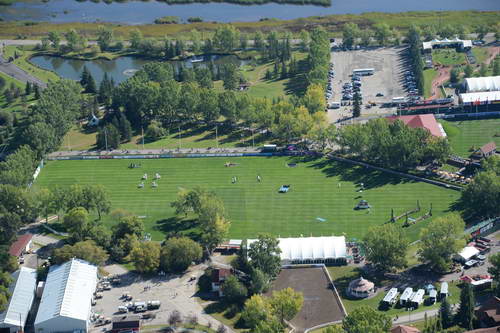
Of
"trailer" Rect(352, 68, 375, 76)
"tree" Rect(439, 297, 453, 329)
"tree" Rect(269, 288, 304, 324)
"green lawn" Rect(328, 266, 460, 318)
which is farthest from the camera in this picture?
"trailer" Rect(352, 68, 375, 76)

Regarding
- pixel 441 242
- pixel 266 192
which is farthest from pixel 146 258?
pixel 441 242

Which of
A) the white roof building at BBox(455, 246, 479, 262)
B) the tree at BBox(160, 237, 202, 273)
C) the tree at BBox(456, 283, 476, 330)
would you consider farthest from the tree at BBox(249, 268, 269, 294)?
the white roof building at BBox(455, 246, 479, 262)

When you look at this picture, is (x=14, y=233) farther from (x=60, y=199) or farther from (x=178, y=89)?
(x=178, y=89)

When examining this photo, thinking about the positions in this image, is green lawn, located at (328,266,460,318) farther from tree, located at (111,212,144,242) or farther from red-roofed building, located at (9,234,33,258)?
red-roofed building, located at (9,234,33,258)

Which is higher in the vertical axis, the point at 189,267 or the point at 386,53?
the point at 386,53

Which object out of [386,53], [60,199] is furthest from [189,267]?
[386,53]

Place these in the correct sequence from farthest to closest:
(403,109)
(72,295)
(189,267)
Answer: (403,109) → (189,267) → (72,295)

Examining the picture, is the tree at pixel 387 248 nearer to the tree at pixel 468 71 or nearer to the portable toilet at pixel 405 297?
the portable toilet at pixel 405 297
